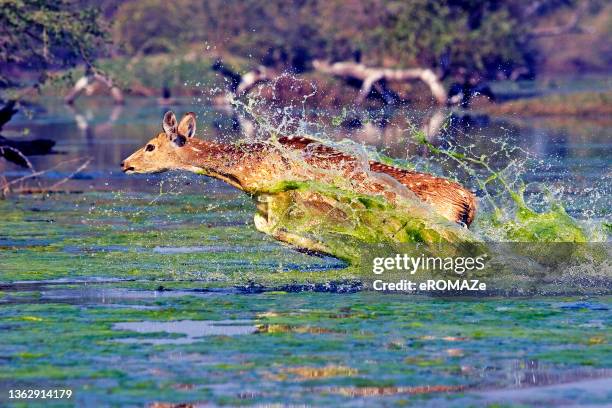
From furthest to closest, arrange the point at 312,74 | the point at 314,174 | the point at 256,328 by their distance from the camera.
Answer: the point at 312,74
the point at 314,174
the point at 256,328

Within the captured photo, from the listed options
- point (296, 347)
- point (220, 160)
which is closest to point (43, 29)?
point (220, 160)

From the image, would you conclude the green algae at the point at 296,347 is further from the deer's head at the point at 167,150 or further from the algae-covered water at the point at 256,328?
the deer's head at the point at 167,150

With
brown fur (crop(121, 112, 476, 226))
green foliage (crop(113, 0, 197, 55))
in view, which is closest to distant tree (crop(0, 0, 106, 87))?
brown fur (crop(121, 112, 476, 226))

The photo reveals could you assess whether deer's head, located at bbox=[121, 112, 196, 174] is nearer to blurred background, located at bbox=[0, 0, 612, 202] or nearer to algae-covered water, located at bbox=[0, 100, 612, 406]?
blurred background, located at bbox=[0, 0, 612, 202]

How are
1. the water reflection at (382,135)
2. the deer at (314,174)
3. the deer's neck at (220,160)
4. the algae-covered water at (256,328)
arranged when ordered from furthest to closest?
the water reflection at (382,135)
the deer's neck at (220,160)
the deer at (314,174)
the algae-covered water at (256,328)

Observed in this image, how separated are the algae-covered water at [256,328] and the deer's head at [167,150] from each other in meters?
1.10

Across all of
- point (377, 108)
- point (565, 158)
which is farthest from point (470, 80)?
point (565, 158)

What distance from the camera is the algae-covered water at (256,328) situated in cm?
1077

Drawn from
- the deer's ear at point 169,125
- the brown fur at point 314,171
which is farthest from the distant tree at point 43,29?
the brown fur at point 314,171

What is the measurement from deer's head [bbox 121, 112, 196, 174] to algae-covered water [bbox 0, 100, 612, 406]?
3.61 feet

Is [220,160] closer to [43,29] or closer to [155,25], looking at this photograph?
[43,29]

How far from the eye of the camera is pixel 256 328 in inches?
510

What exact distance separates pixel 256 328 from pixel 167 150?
16.4 feet

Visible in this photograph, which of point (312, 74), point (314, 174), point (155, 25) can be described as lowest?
point (314, 174)
